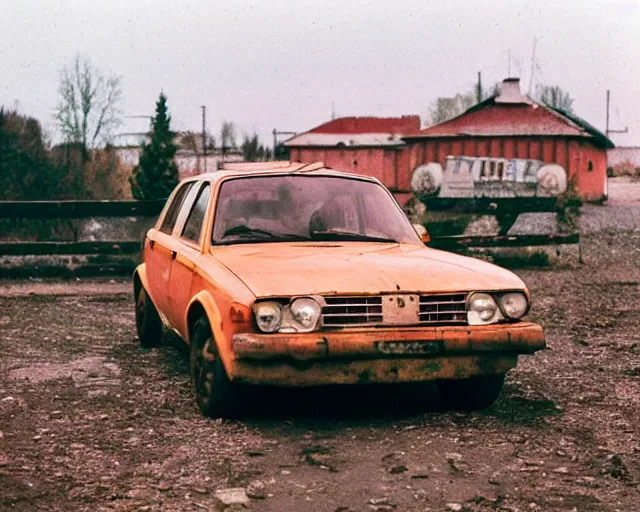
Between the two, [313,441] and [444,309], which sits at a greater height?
[444,309]

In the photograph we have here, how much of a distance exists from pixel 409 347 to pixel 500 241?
429 inches

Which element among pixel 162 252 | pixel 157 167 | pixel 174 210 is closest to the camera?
pixel 162 252

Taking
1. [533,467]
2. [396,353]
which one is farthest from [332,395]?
[533,467]

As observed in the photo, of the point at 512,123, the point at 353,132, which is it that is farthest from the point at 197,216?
the point at 353,132

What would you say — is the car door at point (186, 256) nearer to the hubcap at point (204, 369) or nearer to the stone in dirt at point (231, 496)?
the hubcap at point (204, 369)

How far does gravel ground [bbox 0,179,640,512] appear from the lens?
13.5ft

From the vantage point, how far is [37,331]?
30.6 feet

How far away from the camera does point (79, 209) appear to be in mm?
14586

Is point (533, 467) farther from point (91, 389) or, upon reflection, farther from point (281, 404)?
point (91, 389)

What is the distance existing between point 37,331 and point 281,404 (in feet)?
13.8

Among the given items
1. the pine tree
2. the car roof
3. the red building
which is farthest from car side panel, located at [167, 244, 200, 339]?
the pine tree

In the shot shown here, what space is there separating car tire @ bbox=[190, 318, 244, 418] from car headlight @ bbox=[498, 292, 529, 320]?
1.56 m

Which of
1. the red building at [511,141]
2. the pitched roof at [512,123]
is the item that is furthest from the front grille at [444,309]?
the pitched roof at [512,123]

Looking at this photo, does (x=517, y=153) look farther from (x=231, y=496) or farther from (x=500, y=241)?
(x=231, y=496)
